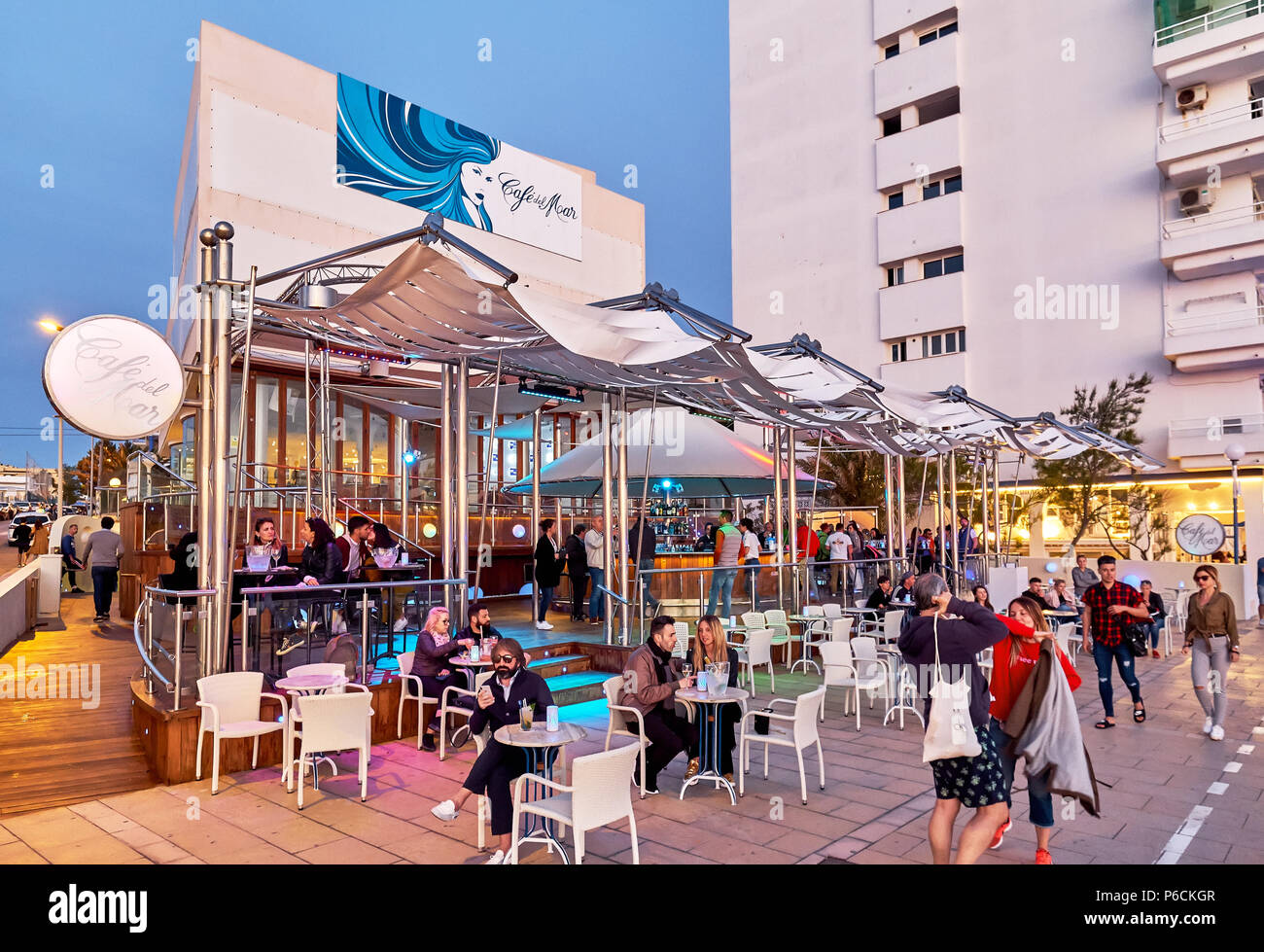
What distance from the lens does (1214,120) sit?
26875 mm

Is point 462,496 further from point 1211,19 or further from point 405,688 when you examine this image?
point 1211,19

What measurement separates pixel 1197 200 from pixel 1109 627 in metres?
25.5

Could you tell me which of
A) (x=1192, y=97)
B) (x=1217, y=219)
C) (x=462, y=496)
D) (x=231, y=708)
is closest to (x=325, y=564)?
(x=462, y=496)

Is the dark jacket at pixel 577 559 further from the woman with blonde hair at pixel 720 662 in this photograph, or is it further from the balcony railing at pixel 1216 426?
the balcony railing at pixel 1216 426

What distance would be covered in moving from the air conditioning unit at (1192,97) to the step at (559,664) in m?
29.2

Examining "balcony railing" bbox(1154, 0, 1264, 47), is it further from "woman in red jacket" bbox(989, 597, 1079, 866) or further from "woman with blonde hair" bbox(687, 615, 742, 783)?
"woman in red jacket" bbox(989, 597, 1079, 866)

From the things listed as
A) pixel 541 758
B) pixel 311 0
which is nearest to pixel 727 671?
pixel 541 758

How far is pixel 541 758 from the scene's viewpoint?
211 inches

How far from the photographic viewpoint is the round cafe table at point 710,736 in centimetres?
644

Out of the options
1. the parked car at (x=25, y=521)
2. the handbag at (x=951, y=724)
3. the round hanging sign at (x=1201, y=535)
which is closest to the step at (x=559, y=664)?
the handbag at (x=951, y=724)

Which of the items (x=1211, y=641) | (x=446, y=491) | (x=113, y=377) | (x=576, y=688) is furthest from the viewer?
(x=576, y=688)

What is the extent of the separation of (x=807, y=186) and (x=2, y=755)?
37219 millimetres

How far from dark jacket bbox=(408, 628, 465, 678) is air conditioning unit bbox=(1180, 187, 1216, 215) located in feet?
98.4
